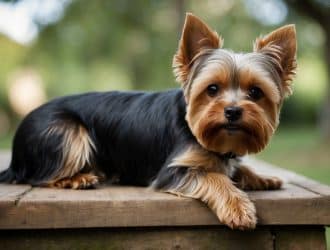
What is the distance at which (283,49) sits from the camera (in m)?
4.22

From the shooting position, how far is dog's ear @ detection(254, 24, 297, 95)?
164 inches

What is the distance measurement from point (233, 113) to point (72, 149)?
1356mm

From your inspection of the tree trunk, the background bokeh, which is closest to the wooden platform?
the background bokeh

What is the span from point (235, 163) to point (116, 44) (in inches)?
811

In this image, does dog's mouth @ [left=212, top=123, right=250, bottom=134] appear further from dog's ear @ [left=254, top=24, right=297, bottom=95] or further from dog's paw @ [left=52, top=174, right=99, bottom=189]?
dog's paw @ [left=52, top=174, right=99, bottom=189]

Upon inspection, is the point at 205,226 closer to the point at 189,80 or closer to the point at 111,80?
the point at 189,80

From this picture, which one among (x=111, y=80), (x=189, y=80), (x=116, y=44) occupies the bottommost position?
(x=111, y=80)

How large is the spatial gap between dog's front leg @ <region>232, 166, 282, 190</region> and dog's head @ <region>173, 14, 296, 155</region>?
0.47 metres

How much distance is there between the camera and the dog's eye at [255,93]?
12.9 ft

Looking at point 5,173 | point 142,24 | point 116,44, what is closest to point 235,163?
point 5,173

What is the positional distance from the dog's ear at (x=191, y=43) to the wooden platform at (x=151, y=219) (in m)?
0.87

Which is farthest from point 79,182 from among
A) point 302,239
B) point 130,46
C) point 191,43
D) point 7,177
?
point 130,46

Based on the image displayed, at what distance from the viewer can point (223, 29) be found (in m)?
22.5

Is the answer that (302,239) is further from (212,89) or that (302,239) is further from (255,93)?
(212,89)
